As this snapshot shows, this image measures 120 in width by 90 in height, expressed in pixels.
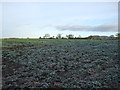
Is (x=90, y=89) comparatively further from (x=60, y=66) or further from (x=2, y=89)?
(x=2, y=89)

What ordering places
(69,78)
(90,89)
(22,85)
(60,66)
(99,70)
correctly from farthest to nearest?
(60,66) < (99,70) < (69,78) < (22,85) < (90,89)

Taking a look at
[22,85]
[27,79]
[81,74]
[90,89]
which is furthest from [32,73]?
[90,89]

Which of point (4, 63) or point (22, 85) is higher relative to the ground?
point (4, 63)

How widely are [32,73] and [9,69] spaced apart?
262 centimetres

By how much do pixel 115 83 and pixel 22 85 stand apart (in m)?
6.56

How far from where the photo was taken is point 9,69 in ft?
38.9

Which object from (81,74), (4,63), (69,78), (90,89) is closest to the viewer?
(90,89)

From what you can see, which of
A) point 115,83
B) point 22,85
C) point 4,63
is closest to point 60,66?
point 22,85

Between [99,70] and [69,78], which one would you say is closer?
[69,78]

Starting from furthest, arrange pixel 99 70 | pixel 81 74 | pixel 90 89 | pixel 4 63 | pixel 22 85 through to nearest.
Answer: pixel 4 63
pixel 99 70
pixel 81 74
pixel 22 85
pixel 90 89

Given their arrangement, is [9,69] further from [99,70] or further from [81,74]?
[99,70]

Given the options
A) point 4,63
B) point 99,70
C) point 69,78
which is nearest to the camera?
point 69,78

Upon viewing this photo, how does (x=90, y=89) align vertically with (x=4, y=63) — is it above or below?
below

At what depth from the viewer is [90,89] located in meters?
8.45
